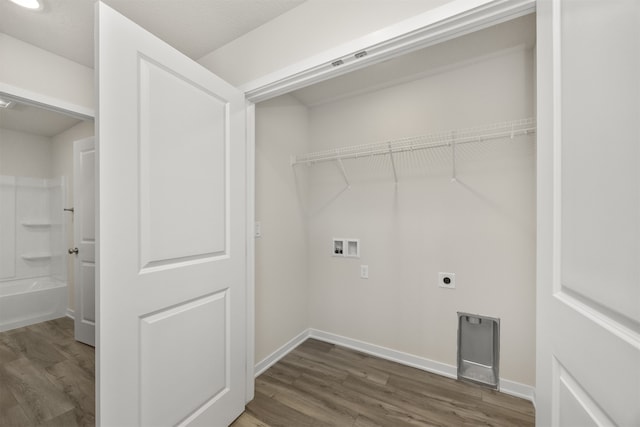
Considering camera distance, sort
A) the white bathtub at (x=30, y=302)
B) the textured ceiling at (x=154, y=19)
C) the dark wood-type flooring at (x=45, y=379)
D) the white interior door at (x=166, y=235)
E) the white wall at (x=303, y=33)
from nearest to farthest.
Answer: the white interior door at (x=166, y=235)
the white wall at (x=303, y=33)
the textured ceiling at (x=154, y=19)
the dark wood-type flooring at (x=45, y=379)
the white bathtub at (x=30, y=302)

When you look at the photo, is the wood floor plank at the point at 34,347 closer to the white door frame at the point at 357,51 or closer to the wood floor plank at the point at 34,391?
the wood floor plank at the point at 34,391

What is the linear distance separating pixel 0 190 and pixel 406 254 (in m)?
5.23

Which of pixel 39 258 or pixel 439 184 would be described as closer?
pixel 439 184

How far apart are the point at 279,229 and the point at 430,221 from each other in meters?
1.31

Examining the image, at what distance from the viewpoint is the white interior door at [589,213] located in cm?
47

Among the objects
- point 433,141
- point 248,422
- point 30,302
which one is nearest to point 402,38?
point 433,141

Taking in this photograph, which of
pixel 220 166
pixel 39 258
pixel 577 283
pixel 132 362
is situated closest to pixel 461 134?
pixel 577 283

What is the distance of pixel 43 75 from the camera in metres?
1.73

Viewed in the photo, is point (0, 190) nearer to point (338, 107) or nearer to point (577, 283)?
point (338, 107)

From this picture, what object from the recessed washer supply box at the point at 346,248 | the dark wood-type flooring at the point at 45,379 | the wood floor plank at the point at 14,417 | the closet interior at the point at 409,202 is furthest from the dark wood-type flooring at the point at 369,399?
the wood floor plank at the point at 14,417

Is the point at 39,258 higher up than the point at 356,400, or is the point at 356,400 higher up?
the point at 39,258

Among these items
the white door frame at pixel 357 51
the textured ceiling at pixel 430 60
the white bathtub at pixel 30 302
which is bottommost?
the white bathtub at pixel 30 302

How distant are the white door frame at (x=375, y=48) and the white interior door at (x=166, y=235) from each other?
0.13 metres

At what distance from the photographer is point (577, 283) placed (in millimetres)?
647
